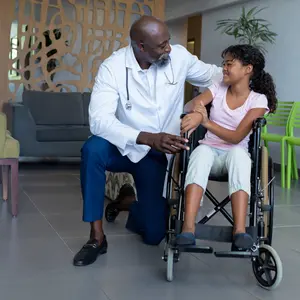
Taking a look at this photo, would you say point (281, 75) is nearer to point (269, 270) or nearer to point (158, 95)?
point (158, 95)

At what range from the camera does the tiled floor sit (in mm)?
2271

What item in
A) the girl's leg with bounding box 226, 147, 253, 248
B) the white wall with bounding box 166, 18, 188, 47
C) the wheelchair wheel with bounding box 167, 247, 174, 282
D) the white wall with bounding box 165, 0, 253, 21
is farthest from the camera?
the white wall with bounding box 166, 18, 188, 47

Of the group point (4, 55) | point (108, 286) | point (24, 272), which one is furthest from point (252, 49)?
point (4, 55)

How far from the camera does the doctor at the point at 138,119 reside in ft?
8.56

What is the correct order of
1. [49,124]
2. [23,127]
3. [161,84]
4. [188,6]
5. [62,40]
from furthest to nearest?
[188,6] < [62,40] < [49,124] < [23,127] < [161,84]

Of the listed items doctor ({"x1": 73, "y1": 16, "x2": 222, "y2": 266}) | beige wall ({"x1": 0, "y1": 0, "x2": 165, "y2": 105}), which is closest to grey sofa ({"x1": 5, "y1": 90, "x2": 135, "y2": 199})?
beige wall ({"x1": 0, "y1": 0, "x2": 165, "y2": 105})

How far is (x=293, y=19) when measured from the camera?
648cm

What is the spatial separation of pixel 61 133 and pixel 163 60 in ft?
12.3

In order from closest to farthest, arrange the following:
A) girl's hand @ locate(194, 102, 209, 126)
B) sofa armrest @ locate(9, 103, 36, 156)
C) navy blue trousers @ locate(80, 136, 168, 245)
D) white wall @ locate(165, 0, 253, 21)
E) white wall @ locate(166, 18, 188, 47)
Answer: girl's hand @ locate(194, 102, 209, 126) < navy blue trousers @ locate(80, 136, 168, 245) < sofa armrest @ locate(9, 103, 36, 156) < white wall @ locate(165, 0, 253, 21) < white wall @ locate(166, 18, 188, 47)

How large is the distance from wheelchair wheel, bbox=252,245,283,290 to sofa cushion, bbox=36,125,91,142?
4.20 m

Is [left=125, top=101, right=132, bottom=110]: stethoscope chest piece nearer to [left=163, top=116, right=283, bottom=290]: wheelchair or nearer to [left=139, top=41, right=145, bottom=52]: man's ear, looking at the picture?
[left=139, top=41, right=145, bottom=52]: man's ear

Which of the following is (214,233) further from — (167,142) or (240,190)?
(167,142)

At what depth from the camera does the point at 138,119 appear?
9.07 feet

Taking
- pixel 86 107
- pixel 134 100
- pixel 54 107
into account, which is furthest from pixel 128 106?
pixel 86 107
